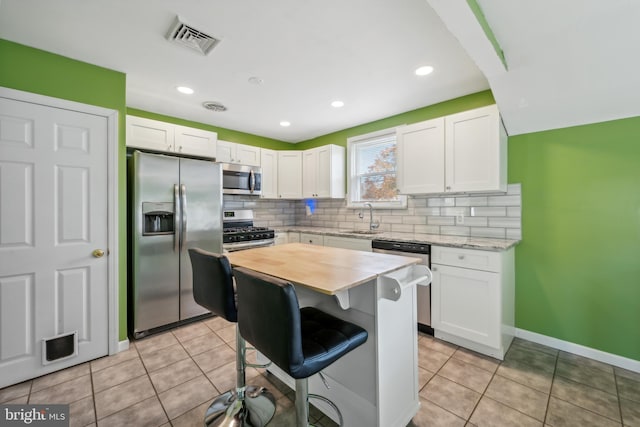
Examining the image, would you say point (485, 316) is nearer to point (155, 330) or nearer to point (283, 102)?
point (283, 102)

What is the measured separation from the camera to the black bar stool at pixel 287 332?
3.27 feet

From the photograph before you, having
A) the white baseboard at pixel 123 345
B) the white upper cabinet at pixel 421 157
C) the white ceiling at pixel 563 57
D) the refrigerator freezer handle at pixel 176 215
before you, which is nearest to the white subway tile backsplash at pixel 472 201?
the white upper cabinet at pixel 421 157

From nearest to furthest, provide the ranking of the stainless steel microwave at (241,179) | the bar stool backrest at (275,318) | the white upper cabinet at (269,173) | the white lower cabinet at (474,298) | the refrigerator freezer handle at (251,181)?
the bar stool backrest at (275,318), the white lower cabinet at (474,298), the stainless steel microwave at (241,179), the refrigerator freezer handle at (251,181), the white upper cabinet at (269,173)

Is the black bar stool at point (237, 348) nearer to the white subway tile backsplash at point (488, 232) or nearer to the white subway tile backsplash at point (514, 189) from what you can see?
the white subway tile backsplash at point (488, 232)

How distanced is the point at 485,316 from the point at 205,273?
7.45 ft

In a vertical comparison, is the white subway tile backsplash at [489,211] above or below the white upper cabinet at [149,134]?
below

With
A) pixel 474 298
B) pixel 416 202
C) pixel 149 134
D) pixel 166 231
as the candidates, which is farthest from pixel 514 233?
pixel 149 134

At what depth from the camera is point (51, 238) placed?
207cm

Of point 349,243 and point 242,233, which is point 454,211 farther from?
point 242,233

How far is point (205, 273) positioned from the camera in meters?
1.54

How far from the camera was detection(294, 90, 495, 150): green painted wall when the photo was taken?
276 cm

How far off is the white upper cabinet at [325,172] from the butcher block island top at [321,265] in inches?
81.4

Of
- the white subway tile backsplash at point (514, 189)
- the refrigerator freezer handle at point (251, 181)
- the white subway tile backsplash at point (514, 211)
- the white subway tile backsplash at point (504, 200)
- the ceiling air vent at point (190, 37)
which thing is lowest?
the white subway tile backsplash at point (514, 211)

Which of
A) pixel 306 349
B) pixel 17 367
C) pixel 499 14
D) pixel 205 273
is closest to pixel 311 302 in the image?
pixel 306 349
